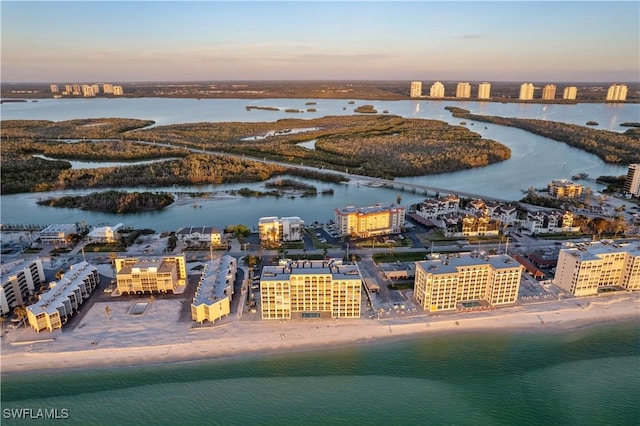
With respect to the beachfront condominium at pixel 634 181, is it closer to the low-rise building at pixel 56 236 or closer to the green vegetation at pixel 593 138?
the green vegetation at pixel 593 138

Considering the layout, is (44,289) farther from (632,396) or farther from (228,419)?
(632,396)

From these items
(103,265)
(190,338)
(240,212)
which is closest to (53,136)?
(240,212)

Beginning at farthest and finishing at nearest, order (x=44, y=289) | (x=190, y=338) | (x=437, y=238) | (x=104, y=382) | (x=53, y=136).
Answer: (x=53, y=136) < (x=437, y=238) < (x=44, y=289) < (x=190, y=338) < (x=104, y=382)

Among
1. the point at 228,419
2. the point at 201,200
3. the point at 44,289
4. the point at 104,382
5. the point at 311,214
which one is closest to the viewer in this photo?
the point at 228,419

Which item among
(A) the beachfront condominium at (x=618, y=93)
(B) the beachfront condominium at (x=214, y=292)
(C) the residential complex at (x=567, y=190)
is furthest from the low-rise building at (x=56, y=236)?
(A) the beachfront condominium at (x=618, y=93)

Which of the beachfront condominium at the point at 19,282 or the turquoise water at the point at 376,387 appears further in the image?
the beachfront condominium at the point at 19,282

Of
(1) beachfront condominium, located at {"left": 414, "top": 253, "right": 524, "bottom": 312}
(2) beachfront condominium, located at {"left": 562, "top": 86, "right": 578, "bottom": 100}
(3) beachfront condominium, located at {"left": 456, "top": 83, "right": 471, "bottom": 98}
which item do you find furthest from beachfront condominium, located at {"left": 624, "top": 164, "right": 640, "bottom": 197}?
(3) beachfront condominium, located at {"left": 456, "top": 83, "right": 471, "bottom": 98}

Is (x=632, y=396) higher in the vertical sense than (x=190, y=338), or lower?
lower

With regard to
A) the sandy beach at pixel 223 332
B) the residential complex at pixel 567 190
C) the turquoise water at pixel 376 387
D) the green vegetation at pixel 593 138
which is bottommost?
the turquoise water at pixel 376 387
